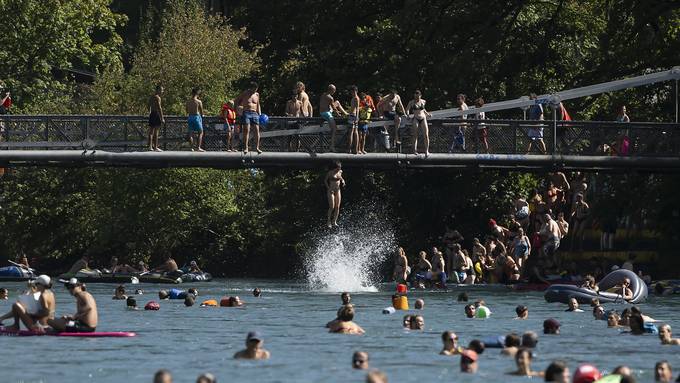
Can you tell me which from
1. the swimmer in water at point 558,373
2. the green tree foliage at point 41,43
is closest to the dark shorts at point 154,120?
the swimmer in water at point 558,373

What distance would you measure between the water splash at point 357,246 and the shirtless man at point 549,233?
10063 mm

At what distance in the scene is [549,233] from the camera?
182ft

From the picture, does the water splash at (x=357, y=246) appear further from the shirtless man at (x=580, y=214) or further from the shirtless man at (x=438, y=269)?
the shirtless man at (x=580, y=214)

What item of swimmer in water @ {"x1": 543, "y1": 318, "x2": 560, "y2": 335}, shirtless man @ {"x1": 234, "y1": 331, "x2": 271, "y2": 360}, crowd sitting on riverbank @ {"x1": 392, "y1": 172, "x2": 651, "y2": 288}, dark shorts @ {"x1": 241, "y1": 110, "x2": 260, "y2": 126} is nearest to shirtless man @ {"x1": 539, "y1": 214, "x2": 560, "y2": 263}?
crowd sitting on riverbank @ {"x1": 392, "y1": 172, "x2": 651, "y2": 288}

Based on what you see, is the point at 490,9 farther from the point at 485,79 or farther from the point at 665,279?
the point at 665,279

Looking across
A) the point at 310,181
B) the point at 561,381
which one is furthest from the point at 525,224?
the point at 561,381

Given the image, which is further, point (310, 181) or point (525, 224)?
point (310, 181)

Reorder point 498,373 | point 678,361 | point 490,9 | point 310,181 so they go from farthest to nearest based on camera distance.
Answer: point 310,181, point 490,9, point 678,361, point 498,373

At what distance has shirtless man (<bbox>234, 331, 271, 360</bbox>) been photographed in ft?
99.4

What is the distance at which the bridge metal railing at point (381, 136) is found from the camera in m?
51.4

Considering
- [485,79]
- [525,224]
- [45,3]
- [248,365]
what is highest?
[45,3]

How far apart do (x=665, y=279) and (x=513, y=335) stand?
27.4 meters

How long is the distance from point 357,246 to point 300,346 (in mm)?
33791

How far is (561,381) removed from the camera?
25828 mm
